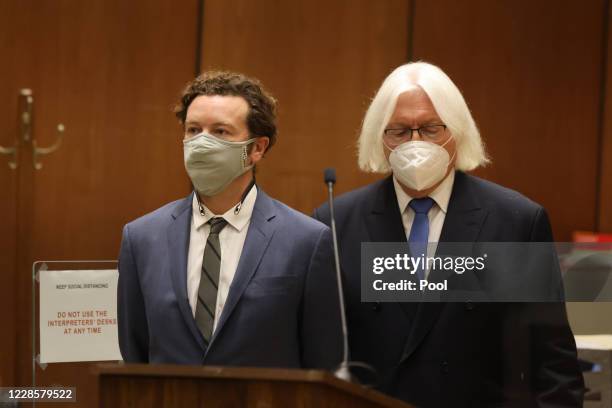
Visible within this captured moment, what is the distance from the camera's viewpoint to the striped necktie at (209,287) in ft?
7.63

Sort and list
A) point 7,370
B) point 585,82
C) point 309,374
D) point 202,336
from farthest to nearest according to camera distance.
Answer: point 585,82 < point 7,370 < point 202,336 < point 309,374

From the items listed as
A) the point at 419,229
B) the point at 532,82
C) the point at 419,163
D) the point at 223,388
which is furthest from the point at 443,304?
the point at 532,82

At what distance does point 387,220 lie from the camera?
2.60 m

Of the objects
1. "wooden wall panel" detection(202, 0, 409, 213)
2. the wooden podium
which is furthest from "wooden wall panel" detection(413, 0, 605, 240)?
the wooden podium

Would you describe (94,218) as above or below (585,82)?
below

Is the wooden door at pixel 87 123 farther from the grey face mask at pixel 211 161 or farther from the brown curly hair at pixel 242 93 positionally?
the grey face mask at pixel 211 161

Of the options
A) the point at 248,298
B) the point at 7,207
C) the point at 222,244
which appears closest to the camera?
the point at 248,298

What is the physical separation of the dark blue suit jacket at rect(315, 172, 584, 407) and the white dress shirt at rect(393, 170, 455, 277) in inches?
1.0

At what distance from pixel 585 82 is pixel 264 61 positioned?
5.66 ft

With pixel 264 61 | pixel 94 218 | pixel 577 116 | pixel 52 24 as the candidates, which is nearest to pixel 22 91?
pixel 52 24

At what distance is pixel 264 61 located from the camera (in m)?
4.51

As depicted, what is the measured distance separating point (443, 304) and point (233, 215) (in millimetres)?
616

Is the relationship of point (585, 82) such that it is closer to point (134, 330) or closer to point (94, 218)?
point (94, 218)

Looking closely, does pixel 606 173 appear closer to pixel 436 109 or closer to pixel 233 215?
pixel 436 109
